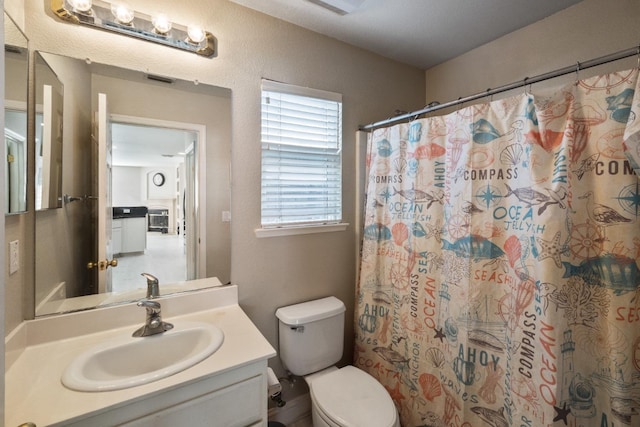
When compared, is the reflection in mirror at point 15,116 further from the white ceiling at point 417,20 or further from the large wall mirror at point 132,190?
the white ceiling at point 417,20

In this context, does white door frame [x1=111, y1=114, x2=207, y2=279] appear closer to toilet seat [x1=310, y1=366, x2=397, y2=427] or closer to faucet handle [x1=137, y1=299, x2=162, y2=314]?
faucet handle [x1=137, y1=299, x2=162, y2=314]

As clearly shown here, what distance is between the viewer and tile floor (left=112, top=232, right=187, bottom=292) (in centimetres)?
132

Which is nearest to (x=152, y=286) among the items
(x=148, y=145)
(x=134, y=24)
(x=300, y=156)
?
(x=148, y=145)

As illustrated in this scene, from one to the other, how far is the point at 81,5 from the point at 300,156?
1190mm

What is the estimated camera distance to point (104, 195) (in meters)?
1.27

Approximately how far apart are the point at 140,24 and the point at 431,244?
71.5 inches

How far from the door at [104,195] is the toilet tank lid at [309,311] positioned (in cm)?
89

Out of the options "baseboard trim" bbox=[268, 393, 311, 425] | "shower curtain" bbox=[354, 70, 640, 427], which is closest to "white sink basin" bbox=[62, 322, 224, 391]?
"baseboard trim" bbox=[268, 393, 311, 425]

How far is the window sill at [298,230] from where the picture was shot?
5.36 ft

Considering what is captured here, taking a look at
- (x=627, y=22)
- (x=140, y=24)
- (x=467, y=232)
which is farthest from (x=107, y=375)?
(x=627, y=22)

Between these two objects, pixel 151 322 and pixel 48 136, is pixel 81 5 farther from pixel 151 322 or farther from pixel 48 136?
pixel 151 322

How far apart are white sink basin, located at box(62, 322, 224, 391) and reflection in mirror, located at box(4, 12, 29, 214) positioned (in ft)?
2.01

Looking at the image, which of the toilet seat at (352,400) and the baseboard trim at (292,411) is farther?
the baseboard trim at (292,411)

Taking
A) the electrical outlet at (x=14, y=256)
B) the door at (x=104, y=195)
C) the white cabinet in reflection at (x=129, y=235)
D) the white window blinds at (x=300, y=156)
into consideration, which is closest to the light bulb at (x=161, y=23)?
the door at (x=104, y=195)
